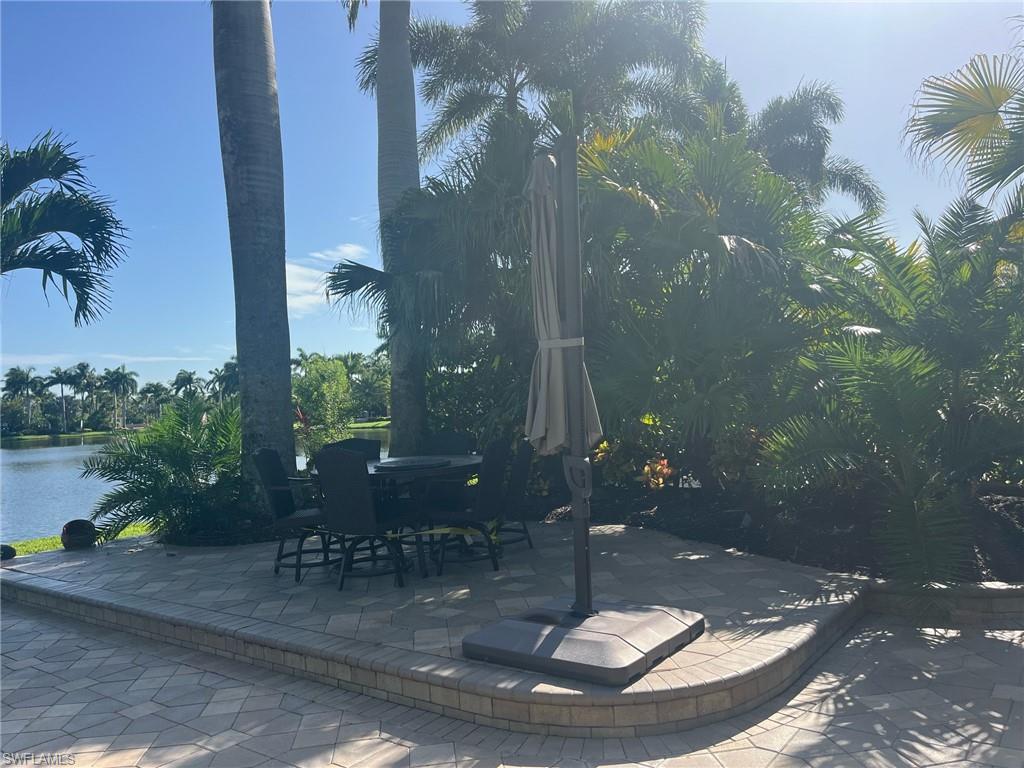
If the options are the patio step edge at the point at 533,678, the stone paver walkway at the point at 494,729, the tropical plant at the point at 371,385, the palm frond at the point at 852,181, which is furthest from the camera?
the tropical plant at the point at 371,385

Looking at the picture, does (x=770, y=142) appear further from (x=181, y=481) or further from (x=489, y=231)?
(x=181, y=481)

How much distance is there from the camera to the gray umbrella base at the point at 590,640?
123 inches

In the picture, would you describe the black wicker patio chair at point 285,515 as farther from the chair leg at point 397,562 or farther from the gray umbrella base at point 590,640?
the gray umbrella base at point 590,640

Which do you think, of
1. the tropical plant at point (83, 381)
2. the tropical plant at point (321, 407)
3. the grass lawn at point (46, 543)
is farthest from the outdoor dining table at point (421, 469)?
the tropical plant at point (83, 381)

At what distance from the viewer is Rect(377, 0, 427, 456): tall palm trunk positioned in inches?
342

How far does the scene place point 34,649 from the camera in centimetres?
465

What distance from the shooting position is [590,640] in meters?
3.30

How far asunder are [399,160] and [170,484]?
5.33 metres

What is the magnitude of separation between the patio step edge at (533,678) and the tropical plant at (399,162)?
4.38 meters

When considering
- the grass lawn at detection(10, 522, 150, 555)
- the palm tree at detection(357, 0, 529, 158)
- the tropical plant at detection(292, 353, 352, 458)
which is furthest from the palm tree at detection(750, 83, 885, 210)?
the grass lawn at detection(10, 522, 150, 555)

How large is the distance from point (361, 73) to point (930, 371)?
14297 mm

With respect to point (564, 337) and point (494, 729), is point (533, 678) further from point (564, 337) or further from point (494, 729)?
point (564, 337)

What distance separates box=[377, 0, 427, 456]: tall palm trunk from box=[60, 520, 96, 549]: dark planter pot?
11.1 ft

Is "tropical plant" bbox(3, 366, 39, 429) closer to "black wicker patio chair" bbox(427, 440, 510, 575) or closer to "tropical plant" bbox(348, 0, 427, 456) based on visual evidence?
"tropical plant" bbox(348, 0, 427, 456)
